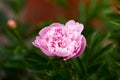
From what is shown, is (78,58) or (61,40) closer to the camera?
(61,40)

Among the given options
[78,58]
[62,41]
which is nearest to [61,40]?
[62,41]

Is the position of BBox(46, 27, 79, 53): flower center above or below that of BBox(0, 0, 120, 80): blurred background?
below

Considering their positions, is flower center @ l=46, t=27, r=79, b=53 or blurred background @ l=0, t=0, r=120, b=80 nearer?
flower center @ l=46, t=27, r=79, b=53

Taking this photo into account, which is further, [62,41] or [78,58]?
[78,58]

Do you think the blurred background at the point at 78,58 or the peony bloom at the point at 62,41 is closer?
the peony bloom at the point at 62,41

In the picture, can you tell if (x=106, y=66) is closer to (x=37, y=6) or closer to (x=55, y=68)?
(x=55, y=68)

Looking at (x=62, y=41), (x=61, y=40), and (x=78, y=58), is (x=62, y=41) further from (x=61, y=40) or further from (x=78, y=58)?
(x=78, y=58)

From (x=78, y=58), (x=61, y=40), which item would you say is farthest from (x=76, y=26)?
(x=78, y=58)

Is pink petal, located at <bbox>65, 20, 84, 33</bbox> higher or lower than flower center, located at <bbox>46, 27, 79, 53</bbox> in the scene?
higher

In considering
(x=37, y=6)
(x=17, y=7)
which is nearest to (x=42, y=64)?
(x=17, y=7)

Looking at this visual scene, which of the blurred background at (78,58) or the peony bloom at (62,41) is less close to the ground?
the blurred background at (78,58)
